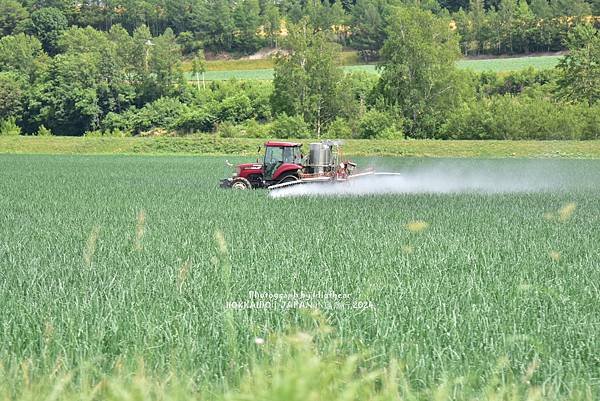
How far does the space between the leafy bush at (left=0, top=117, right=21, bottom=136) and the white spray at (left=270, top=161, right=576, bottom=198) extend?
51.1 meters

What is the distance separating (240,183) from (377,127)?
41381 mm

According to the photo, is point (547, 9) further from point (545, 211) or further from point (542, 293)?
point (542, 293)

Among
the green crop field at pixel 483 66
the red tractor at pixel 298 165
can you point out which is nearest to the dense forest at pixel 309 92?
the green crop field at pixel 483 66

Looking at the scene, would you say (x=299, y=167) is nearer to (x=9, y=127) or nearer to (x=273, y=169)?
(x=273, y=169)

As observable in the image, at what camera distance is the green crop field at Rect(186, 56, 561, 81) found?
10194cm

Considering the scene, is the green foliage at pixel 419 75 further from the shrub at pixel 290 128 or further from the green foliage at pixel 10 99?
the green foliage at pixel 10 99

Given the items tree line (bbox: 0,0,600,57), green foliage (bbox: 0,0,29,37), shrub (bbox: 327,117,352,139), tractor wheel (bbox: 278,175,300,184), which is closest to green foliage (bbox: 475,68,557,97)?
tree line (bbox: 0,0,600,57)

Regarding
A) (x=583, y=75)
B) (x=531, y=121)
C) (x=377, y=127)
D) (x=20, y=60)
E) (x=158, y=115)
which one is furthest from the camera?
(x=20, y=60)

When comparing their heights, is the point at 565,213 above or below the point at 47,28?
below

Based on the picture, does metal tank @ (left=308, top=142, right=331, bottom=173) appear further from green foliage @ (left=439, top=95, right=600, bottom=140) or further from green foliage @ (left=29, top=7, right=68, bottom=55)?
green foliage @ (left=29, top=7, right=68, bottom=55)

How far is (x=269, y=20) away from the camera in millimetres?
141625

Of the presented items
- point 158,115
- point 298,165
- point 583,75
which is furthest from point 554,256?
point 158,115

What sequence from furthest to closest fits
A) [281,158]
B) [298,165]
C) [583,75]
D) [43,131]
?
1. [43,131]
2. [583,75]
3. [281,158]
4. [298,165]

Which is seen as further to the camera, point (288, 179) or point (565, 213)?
point (288, 179)
